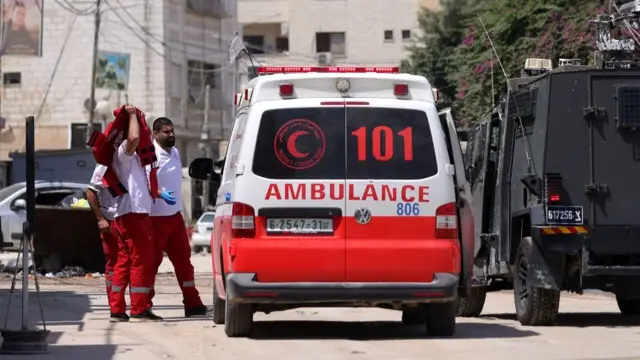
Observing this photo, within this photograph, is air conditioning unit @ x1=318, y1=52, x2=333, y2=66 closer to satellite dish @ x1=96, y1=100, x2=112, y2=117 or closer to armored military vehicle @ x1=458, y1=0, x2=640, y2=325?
satellite dish @ x1=96, y1=100, x2=112, y2=117

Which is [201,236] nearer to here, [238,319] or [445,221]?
[238,319]

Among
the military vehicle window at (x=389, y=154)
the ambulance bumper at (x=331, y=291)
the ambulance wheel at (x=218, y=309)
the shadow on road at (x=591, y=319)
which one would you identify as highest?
the military vehicle window at (x=389, y=154)

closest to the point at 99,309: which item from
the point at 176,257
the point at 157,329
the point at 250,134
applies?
the point at 176,257

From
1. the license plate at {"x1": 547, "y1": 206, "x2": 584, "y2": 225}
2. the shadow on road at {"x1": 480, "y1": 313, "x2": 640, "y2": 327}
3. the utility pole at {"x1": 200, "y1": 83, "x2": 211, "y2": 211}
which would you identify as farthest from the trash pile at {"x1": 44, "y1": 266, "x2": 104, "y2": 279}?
the utility pole at {"x1": 200, "y1": 83, "x2": 211, "y2": 211}

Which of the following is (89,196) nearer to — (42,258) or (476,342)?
(476,342)

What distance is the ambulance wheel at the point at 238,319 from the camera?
11.5 meters

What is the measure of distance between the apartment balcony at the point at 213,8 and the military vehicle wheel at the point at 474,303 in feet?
135

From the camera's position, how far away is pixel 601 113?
42.3 ft

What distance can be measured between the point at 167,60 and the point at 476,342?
42.8m

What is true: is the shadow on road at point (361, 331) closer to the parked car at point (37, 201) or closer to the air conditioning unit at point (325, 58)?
the parked car at point (37, 201)

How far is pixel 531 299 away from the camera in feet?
42.9

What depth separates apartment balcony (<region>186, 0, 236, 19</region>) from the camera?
55.4 meters

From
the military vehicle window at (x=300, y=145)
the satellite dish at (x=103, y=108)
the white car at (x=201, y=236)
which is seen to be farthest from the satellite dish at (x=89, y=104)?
the military vehicle window at (x=300, y=145)

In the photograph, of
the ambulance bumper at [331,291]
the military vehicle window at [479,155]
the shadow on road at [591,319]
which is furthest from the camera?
the military vehicle window at [479,155]
